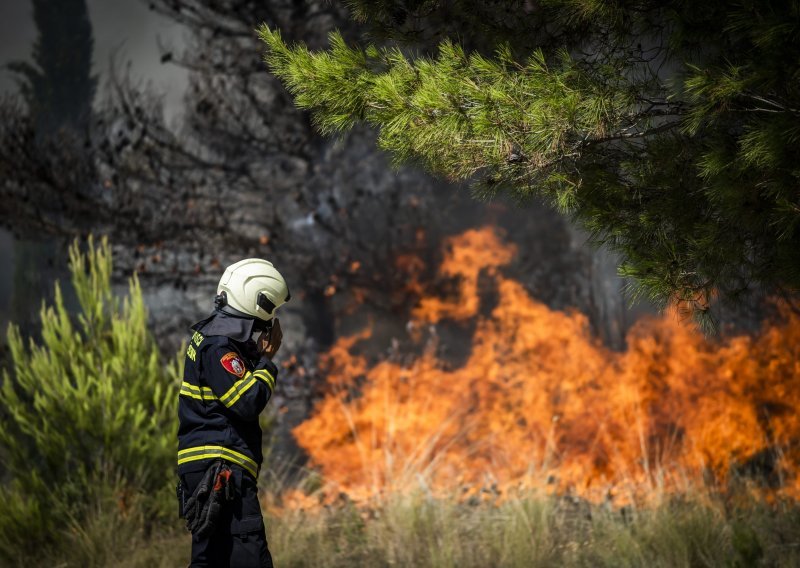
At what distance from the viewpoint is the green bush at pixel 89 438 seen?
5.62 m

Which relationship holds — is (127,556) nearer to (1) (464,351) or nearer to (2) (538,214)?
(1) (464,351)

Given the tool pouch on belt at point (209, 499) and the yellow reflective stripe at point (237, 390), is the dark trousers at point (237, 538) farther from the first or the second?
the yellow reflective stripe at point (237, 390)

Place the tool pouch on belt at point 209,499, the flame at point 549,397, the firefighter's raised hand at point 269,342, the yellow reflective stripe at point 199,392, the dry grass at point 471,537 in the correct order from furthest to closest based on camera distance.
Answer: the flame at point 549,397
the dry grass at point 471,537
the firefighter's raised hand at point 269,342
the yellow reflective stripe at point 199,392
the tool pouch on belt at point 209,499

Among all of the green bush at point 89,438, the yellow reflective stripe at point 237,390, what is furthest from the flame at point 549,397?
the yellow reflective stripe at point 237,390

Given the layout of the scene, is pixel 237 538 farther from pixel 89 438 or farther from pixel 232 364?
pixel 89 438

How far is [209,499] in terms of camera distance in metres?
3.08

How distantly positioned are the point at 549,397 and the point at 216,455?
751cm

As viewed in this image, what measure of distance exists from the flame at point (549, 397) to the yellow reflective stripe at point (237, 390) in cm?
527

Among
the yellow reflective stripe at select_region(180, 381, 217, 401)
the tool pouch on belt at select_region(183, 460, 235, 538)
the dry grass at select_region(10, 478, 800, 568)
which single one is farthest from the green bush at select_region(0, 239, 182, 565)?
the tool pouch on belt at select_region(183, 460, 235, 538)

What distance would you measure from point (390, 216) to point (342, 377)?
2.38 meters

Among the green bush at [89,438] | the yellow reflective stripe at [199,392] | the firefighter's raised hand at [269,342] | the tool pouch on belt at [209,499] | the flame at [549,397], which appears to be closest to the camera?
the tool pouch on belt at [209,499]

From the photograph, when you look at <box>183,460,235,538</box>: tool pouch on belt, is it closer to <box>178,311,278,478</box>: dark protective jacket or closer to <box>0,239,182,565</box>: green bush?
<box>178,311,278,478</box>: dark protective jacket

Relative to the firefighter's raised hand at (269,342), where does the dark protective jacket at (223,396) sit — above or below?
below

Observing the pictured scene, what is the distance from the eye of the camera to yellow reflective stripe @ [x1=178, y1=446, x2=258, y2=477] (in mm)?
3156
